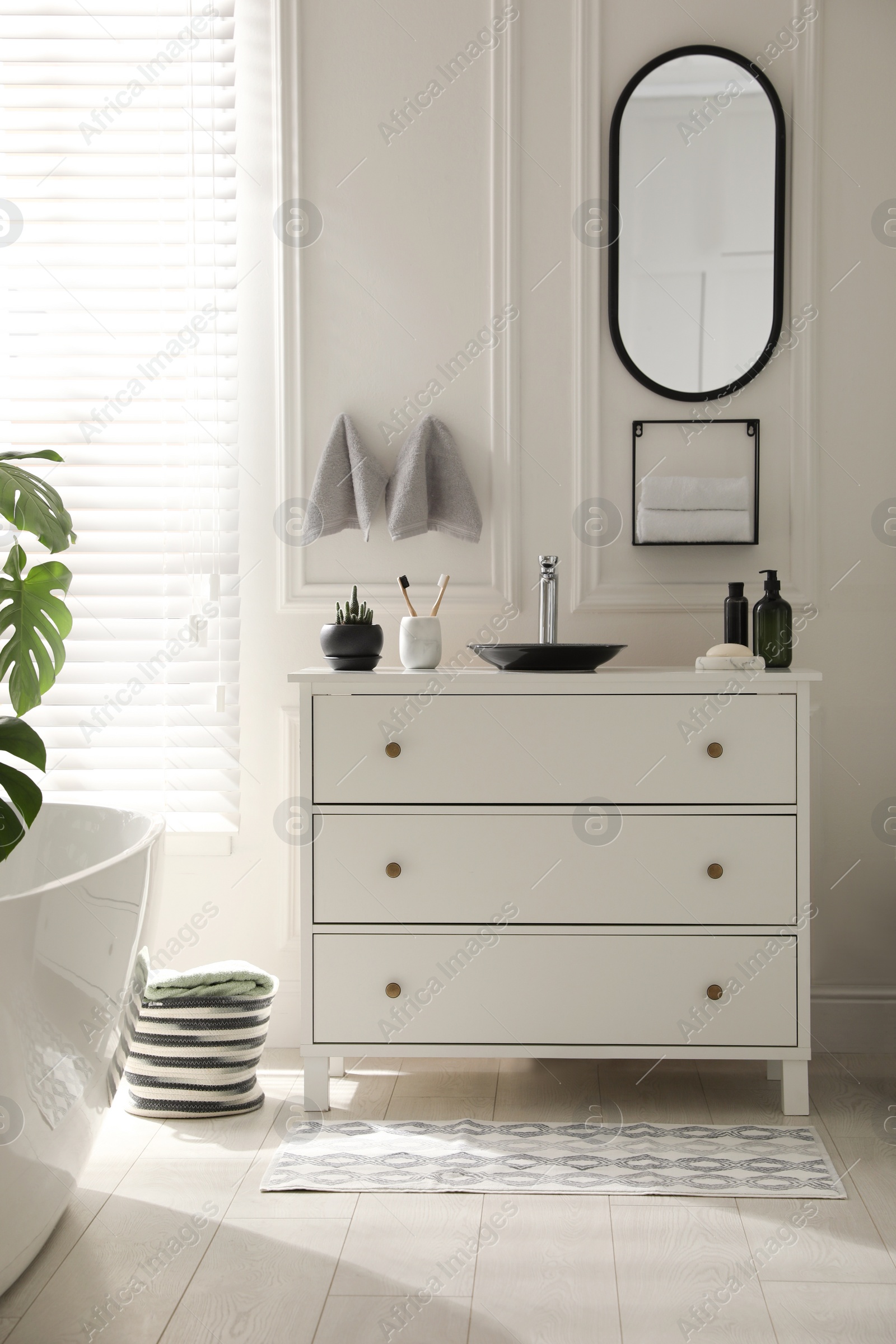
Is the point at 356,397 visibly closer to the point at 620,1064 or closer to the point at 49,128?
the point at 49,128

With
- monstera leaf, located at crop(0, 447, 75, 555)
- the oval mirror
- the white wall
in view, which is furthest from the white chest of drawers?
the oval mirror

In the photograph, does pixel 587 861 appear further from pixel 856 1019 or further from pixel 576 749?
pixel 856 1019

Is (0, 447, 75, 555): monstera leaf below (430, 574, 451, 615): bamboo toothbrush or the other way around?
the other way around

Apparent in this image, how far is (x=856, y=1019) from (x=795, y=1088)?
48 centimetres

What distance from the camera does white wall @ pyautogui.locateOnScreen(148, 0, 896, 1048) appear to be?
254cm

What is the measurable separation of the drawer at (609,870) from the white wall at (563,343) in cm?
51

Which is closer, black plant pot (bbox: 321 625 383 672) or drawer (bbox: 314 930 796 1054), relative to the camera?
drawer (bbox: 314 930 796 1054)

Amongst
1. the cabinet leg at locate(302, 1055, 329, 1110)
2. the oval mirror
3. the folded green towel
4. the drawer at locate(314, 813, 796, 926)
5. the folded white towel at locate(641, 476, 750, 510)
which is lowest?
the cabinet leg at locate(302, 1055, 329, 1110)

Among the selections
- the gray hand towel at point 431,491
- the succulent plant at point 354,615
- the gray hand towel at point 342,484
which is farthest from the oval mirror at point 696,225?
the succulent plant at point 354,615

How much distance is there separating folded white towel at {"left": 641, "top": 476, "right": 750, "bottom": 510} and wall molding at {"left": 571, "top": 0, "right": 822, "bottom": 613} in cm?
10

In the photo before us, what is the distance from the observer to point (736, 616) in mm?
2369

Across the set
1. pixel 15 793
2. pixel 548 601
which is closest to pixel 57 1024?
pixel 15 793

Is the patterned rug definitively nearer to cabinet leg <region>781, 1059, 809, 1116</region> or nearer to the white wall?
cabinet leg <region>781, 1059, 809, 1116</region>

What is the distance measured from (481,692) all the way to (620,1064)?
0.95 meters
